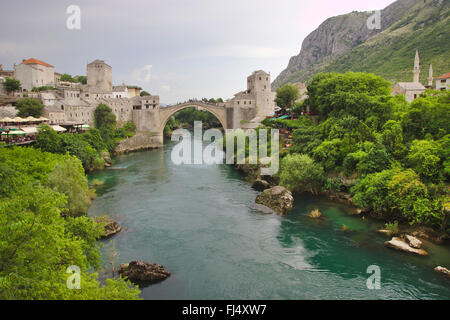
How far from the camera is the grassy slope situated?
169 feet

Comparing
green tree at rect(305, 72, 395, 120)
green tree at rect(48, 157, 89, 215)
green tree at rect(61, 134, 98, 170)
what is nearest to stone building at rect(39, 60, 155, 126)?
green tree at rect(61, 134, 98, 170)

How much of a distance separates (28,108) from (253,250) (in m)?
31.5

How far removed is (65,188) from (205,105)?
34831 mm

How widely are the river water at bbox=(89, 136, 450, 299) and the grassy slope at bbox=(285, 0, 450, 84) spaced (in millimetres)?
39722

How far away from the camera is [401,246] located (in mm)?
13984

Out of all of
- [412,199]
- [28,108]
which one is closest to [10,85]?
[28,108]

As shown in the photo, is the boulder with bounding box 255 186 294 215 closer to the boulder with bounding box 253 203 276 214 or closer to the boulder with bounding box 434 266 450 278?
the boulder with bounding box 253 203 276 214

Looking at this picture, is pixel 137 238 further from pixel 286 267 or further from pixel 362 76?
pixel 362 76

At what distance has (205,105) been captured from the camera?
166ft

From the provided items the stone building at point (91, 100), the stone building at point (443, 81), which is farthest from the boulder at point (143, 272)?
the stone building at point (443, 81)

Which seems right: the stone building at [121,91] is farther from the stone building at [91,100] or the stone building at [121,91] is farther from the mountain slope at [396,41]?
the mountain slope at [396,41]

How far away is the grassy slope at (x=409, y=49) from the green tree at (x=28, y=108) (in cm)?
4843

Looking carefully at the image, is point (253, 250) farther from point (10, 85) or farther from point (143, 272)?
point (10, 85)

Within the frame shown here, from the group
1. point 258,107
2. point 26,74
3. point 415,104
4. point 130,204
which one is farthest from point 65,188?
point 26,74
